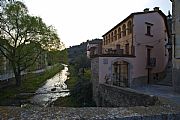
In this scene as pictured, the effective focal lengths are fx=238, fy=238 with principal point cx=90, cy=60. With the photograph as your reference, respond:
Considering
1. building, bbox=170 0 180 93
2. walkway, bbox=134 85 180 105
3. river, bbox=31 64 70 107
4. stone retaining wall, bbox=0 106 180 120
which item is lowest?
river, bbox=31 64 70 107

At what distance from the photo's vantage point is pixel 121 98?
1272 cm

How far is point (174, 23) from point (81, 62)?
29983 millimetres

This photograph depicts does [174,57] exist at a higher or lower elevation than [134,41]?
lower

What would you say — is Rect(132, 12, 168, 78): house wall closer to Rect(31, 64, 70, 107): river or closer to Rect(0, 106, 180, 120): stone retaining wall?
Rect(31, 64, 70, 107): river

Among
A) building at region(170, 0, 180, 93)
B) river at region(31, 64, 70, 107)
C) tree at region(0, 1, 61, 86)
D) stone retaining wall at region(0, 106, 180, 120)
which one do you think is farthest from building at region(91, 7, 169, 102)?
stone retaining wall at region(0, 106, 180, 120)

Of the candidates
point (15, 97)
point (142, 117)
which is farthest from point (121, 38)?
point (142, 117)

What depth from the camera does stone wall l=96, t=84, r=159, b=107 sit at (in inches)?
371

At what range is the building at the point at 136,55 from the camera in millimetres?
19500

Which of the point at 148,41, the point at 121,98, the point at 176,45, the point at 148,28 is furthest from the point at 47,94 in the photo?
the point at 121,98

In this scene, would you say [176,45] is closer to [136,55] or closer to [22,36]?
[136,55]

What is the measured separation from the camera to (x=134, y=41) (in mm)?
23125

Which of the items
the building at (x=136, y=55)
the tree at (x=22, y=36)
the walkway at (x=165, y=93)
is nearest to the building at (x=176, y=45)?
the walkway at (x=165, y=93)

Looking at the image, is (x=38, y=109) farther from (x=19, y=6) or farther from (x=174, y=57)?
(x=19, y=6)

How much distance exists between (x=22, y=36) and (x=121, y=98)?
19964 millimetres
